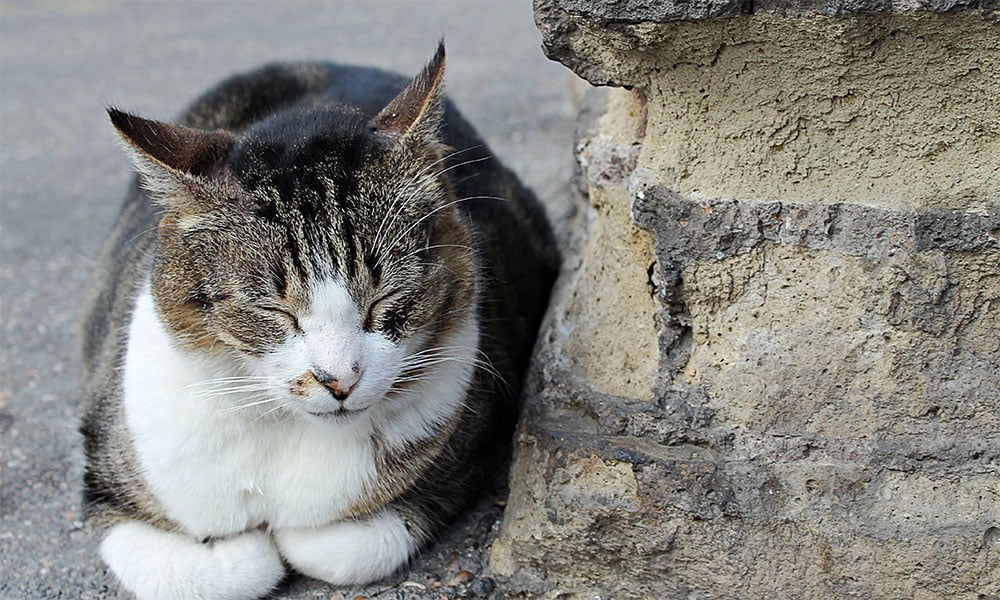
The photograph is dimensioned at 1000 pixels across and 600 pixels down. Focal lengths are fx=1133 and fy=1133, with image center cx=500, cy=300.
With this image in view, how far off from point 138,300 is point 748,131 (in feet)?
4.75

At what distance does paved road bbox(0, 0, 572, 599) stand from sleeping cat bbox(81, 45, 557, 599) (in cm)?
18

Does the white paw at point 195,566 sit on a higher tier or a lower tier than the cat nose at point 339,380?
lower

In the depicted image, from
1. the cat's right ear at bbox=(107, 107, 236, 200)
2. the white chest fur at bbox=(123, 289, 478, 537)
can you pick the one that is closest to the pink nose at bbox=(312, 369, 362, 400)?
the white chest fur at bbox=(123, 289, 478, 537)

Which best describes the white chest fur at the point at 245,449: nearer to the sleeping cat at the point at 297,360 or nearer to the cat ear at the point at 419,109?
the sleeping cat at the point at 297,360

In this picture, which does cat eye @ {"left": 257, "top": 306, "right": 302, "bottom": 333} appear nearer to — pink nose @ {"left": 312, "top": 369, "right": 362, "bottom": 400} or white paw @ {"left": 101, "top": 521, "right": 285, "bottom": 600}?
pink nose @ {"left": 312, "top": 369, "right": 362, "bottom": 400}

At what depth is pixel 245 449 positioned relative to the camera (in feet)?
7.80

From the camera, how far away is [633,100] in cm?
249

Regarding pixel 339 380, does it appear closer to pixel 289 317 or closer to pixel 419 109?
pixel 289 317

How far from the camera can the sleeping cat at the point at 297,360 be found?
2104mm

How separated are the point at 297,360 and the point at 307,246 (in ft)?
0.69

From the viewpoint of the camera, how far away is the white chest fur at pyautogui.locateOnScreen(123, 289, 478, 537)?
2371 mm

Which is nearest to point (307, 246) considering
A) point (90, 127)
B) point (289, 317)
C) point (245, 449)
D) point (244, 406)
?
point (289, 317)

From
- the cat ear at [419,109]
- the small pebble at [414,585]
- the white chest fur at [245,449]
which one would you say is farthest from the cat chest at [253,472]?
the cat ear at [419,109]

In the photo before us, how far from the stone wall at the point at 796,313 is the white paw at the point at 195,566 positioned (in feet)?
2.01
